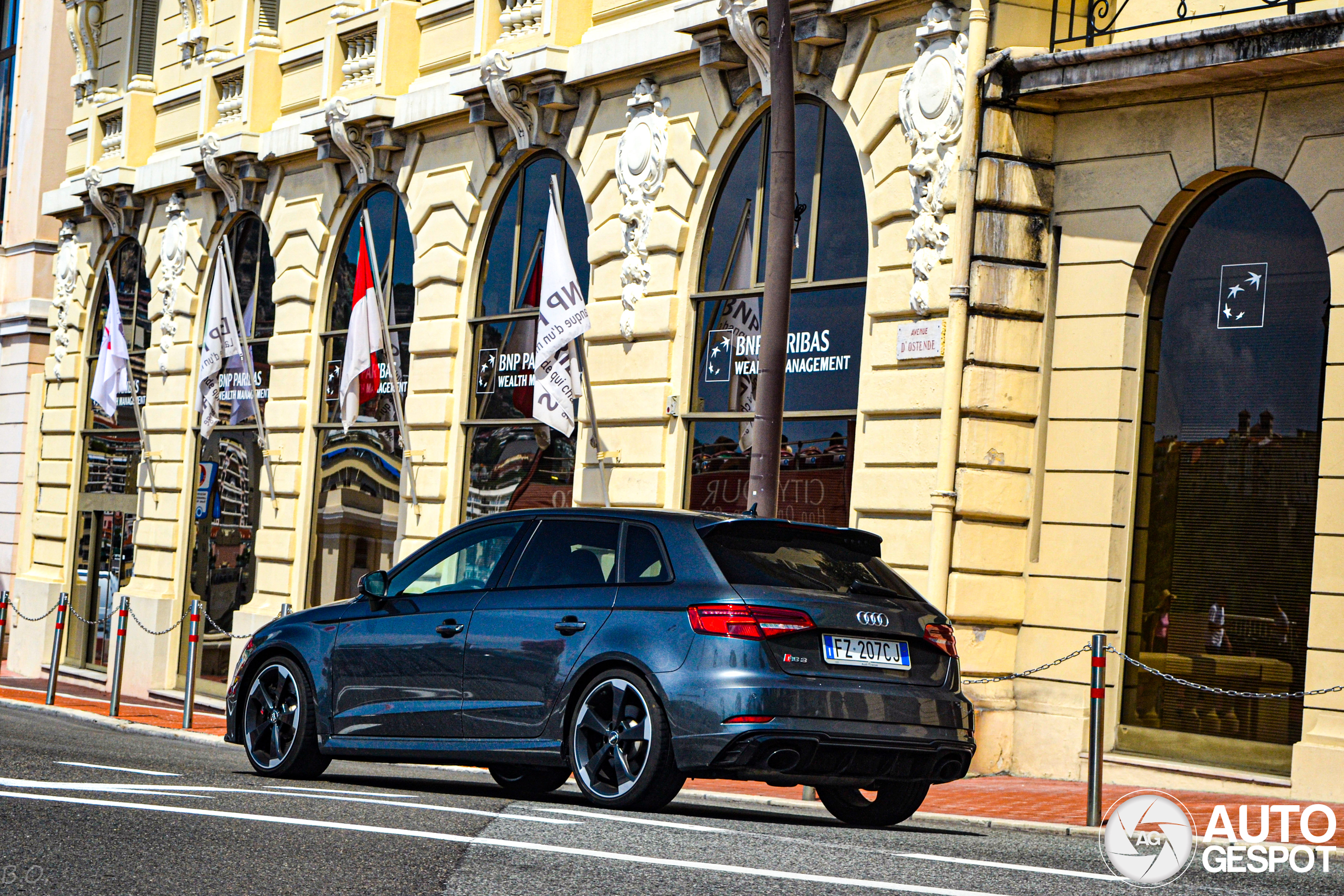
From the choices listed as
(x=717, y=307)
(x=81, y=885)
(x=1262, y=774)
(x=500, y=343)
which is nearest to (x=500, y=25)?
(x=500, y=343)

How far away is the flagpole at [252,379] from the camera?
74.9 feet

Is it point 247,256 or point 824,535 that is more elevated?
point 247,256

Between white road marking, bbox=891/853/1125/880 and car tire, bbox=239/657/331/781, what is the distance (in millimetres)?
3882

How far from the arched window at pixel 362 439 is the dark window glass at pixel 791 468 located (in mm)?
4839

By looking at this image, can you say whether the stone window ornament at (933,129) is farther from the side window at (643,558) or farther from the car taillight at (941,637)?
the side window at (643,558)

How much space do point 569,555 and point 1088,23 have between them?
276 inches

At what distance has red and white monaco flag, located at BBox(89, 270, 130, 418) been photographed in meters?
25.2

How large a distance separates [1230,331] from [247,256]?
14352mm

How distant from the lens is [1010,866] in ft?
25.0

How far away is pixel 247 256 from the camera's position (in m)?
24.3

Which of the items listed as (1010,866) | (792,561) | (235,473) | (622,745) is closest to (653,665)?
(622,745)

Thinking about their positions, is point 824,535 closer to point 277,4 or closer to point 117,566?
point 277,4

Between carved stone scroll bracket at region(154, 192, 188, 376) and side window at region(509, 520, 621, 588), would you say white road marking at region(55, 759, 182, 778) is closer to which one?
side window at region(509, 520, 621, 588)

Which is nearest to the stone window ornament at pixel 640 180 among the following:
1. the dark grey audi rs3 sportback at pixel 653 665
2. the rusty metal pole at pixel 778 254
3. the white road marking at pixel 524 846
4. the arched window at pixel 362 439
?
the arched window at pixel 362 439
